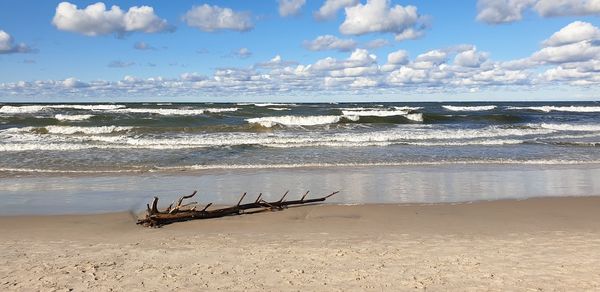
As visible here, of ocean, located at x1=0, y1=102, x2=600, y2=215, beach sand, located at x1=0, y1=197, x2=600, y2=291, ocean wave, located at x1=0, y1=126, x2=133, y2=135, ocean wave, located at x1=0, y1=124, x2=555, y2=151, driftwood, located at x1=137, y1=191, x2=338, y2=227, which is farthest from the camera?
ocean wave, located at x1=0, y1=126, x2=133, y2=135

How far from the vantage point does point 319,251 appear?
18.4 feet

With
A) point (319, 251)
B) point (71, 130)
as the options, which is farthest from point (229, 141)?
point (319, 251)

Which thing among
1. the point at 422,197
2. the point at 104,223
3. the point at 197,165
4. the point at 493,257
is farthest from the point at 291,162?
the point at 493,257

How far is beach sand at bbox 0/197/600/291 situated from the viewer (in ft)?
15.0

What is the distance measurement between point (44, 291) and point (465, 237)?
15.9 feet

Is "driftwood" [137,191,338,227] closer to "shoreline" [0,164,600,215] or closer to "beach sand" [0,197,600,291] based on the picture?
"beach sand" [0,197,600,291]

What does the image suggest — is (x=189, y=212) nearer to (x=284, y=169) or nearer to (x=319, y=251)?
(x=319, y=251)

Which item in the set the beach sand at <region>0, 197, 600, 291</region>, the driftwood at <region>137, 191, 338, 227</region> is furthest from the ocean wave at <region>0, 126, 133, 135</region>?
the driftwood at <region>137, 191, 338, 227</region>

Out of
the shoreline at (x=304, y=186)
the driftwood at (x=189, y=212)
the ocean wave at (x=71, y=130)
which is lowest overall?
the shoreline at (x=304, y=186)

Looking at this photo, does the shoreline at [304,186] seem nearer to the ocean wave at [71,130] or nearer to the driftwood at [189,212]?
the driftwood at [189,212]

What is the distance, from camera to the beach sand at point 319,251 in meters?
4.58

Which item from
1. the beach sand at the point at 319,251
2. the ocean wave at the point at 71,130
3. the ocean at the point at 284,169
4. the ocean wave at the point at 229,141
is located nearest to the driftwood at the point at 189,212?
the beach sand at the point at 319,251

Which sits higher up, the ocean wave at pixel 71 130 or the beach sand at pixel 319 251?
the ocean wave at pixel 71 130

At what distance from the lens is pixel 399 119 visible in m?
38.4
